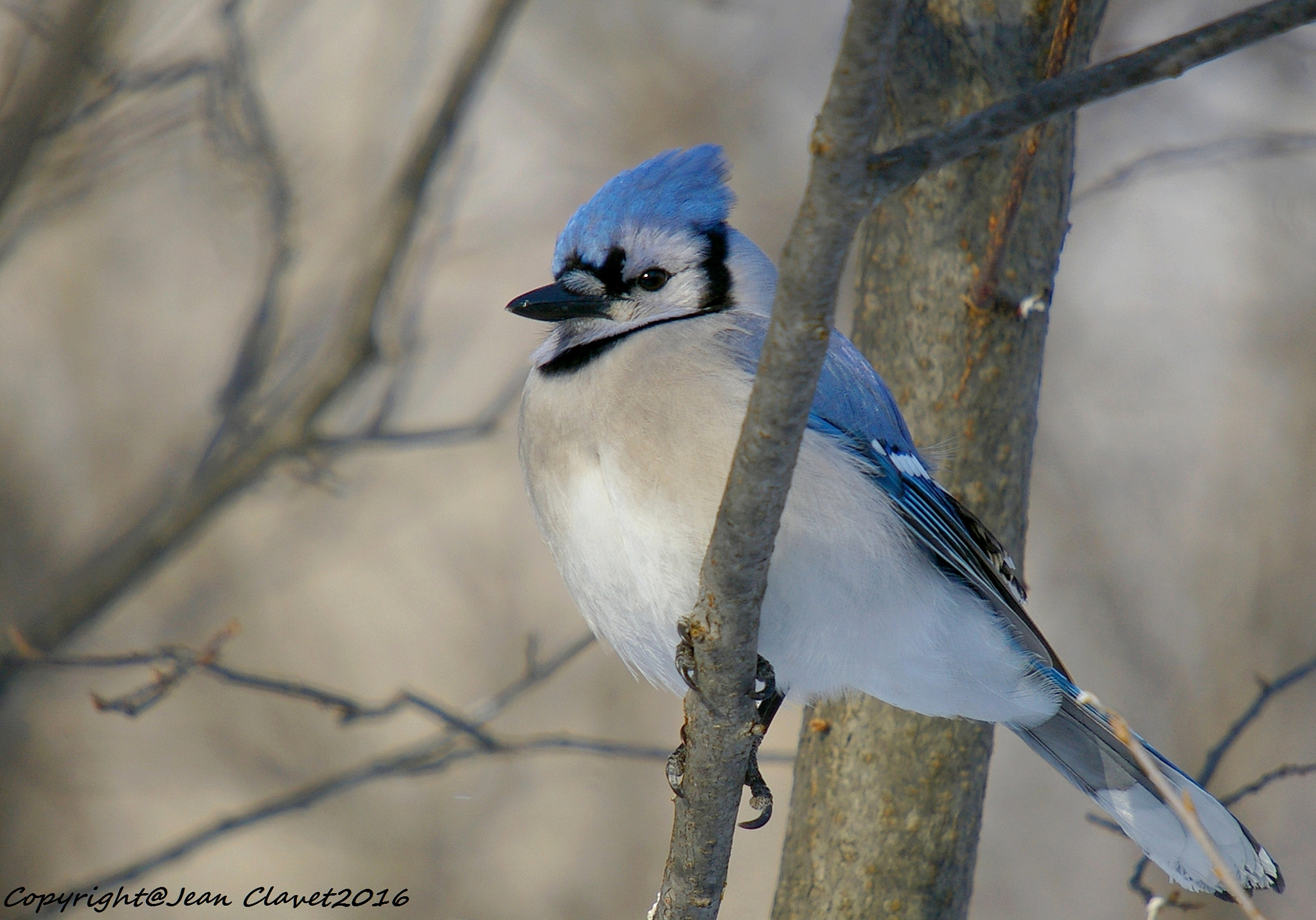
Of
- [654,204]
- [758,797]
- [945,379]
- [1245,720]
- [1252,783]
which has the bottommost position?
[758,797]

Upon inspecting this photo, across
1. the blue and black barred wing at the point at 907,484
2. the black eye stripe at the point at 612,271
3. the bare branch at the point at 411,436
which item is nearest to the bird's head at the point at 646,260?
the black eye stripe at the point at 612,271

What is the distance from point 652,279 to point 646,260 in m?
0.04

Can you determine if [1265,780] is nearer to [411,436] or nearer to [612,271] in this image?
[612,271]

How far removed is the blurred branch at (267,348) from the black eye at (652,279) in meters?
0.87

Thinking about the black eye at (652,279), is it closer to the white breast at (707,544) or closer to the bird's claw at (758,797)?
the white breast at (707,544)

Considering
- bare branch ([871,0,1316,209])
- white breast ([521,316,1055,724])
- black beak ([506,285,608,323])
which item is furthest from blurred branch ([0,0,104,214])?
bare branch ([871,0,1316,209])

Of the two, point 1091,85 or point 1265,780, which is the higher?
point 1091,85

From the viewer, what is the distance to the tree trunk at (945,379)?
7.36 feet

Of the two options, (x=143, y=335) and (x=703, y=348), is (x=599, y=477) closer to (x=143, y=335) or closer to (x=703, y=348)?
(x=703, y=348)

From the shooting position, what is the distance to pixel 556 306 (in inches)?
91.5

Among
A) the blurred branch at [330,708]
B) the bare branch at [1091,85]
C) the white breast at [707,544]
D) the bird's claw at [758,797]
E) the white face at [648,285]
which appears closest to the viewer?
the bare branch at [1091,85]

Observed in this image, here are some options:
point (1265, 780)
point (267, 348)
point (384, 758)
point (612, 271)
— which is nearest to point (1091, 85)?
point (612, 271)

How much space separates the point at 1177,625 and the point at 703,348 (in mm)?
3988

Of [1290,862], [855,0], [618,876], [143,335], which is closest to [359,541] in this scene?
[143,335]
